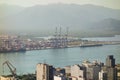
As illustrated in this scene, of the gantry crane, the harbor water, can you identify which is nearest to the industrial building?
the harbor water

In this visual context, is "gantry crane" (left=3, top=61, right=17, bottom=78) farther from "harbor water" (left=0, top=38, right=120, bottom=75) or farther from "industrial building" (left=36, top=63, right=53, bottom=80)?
"industrial building" (left=36, top=63, right=53, bottom=80)

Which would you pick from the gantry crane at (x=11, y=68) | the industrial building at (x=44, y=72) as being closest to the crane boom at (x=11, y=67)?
the gantry crane at (x=11, y=68)

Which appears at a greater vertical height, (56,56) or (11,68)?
(56,56)

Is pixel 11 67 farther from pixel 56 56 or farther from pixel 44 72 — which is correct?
pixel 56 56

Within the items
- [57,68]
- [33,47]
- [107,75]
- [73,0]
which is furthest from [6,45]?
[107,75]

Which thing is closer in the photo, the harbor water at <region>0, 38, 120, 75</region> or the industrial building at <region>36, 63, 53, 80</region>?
the industrial building at <region>36, 63, 53, 80</region>

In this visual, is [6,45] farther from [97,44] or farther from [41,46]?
[97,44]

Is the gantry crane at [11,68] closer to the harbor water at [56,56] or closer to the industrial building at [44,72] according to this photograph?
the harbor water at [56,56]

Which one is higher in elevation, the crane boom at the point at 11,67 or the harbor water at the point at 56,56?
the harbor water at the point at 56,56

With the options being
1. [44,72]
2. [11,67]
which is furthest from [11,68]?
[44,72]
